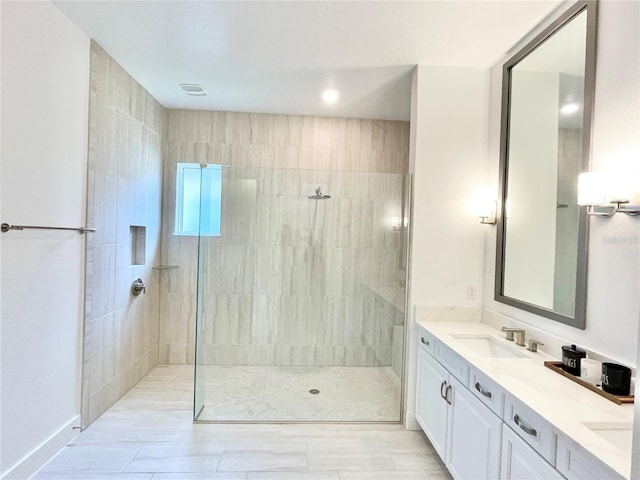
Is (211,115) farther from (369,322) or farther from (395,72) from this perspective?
(369,322)

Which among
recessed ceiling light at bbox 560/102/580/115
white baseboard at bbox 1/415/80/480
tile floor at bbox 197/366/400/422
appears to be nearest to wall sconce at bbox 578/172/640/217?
recessed ceiling light at bbox 560/102/580/115

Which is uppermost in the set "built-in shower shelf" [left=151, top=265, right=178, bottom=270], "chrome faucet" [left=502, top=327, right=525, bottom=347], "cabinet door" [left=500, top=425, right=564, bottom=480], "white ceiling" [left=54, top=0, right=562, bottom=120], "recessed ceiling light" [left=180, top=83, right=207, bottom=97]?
"recessed ceiling light" [left=180, top=83, right=207, bottom=97]

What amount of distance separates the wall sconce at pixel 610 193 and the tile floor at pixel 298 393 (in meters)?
2.06

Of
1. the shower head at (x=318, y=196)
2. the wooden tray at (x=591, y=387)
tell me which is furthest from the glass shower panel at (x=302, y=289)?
the wooden tray at (x=591, y=387)

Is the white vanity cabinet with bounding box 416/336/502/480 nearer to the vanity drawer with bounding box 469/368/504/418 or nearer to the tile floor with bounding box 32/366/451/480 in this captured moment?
the vanity drawer with bounding box 469/368/504/418

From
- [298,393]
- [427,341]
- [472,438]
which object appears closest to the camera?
[472,438]

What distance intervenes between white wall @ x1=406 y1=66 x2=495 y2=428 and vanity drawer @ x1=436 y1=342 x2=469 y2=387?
474mm

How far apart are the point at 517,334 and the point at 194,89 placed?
11.0ft

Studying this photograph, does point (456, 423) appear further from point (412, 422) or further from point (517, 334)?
point (412, 422)

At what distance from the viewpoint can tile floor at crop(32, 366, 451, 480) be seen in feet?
7.00

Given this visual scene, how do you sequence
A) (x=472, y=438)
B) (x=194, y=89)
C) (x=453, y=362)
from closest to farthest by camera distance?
(x=472, y=438) → (x=453, y=362) → (x=194, y=89)

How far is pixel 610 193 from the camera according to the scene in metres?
1.49

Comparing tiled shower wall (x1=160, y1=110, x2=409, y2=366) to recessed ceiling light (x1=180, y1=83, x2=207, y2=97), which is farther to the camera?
tiled shower wall (x1=160, y1=110, x2=409, y2=366)

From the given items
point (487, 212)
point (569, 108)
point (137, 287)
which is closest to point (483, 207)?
point (487, 212)
